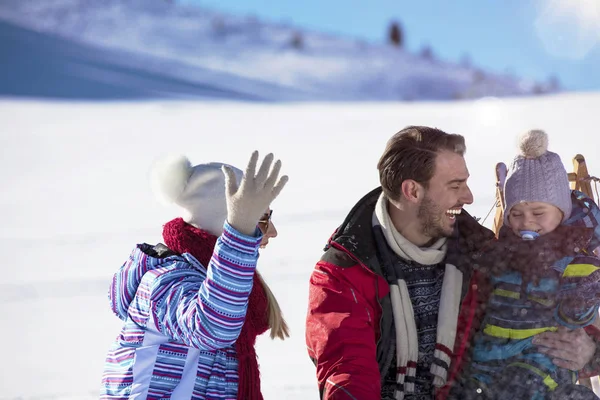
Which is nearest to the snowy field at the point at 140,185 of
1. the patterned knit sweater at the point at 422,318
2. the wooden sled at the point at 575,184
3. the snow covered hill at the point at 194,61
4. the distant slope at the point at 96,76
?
the wooden sled at the point at 575,184

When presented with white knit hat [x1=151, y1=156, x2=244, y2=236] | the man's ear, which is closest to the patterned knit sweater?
the man's ear

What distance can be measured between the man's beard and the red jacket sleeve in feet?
0.87

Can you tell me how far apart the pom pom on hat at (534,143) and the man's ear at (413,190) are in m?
0.41

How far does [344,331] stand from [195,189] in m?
0.65

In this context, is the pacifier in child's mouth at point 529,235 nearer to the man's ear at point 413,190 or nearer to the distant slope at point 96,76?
the man's ear at point 413,190

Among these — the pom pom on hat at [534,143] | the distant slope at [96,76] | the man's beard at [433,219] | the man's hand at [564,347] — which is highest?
the distant slope at [96,76]

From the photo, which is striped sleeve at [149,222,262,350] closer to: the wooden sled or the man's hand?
the man's hand

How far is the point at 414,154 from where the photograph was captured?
8.96ft

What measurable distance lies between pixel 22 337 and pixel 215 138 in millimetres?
10138

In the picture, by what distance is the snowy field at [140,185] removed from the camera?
206 inches

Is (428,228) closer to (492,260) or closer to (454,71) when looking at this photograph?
(492,260)

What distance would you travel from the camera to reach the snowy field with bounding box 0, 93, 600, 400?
523 cm

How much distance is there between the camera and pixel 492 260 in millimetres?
2680

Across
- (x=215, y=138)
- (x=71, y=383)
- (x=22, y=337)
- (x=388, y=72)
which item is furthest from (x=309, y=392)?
(x=388, y=72)
